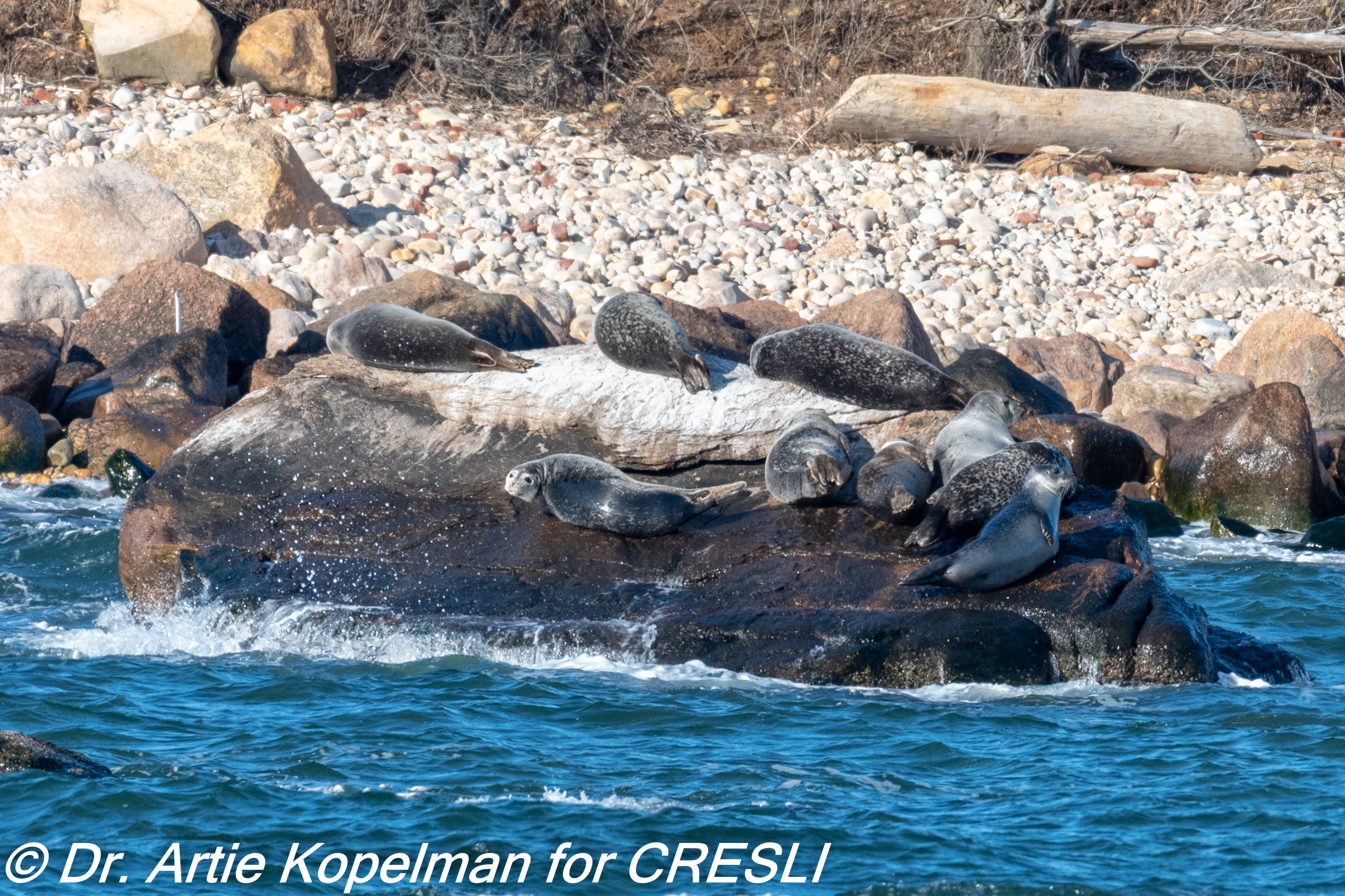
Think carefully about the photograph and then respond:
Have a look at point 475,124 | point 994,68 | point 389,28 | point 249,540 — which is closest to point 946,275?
point 994,68

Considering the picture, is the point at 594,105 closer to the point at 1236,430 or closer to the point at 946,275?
the point at 946,275

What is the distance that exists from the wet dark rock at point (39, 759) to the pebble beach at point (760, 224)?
841cm

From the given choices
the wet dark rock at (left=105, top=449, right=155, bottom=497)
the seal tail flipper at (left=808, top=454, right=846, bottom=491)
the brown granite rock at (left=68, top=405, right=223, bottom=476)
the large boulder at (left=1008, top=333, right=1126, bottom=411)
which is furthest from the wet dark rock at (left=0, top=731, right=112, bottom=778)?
the large boulder at (left=1008, top=333, right=1126, bottom=411)

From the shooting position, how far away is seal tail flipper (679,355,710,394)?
689cm

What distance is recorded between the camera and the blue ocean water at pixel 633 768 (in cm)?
409

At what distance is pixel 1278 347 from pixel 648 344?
8534mm

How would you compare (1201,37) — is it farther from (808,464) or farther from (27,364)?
→ (27,364)

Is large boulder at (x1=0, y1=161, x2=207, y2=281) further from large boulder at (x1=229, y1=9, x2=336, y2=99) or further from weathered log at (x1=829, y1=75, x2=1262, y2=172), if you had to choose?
weathered log at (x1=829, y1=75, x2=1262, y2=172)

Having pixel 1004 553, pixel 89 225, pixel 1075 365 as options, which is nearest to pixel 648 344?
pixel 1004 553

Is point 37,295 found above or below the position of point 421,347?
below

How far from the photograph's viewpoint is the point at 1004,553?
561 cm

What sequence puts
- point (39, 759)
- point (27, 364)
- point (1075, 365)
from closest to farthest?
point (39, 759) → point (27, 364) → point (1075, 365)

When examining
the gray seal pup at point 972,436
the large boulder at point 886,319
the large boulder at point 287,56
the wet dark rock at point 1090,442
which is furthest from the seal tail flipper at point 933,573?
the large boulder at point 287,56

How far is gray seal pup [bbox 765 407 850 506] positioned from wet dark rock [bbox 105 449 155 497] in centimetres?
563
